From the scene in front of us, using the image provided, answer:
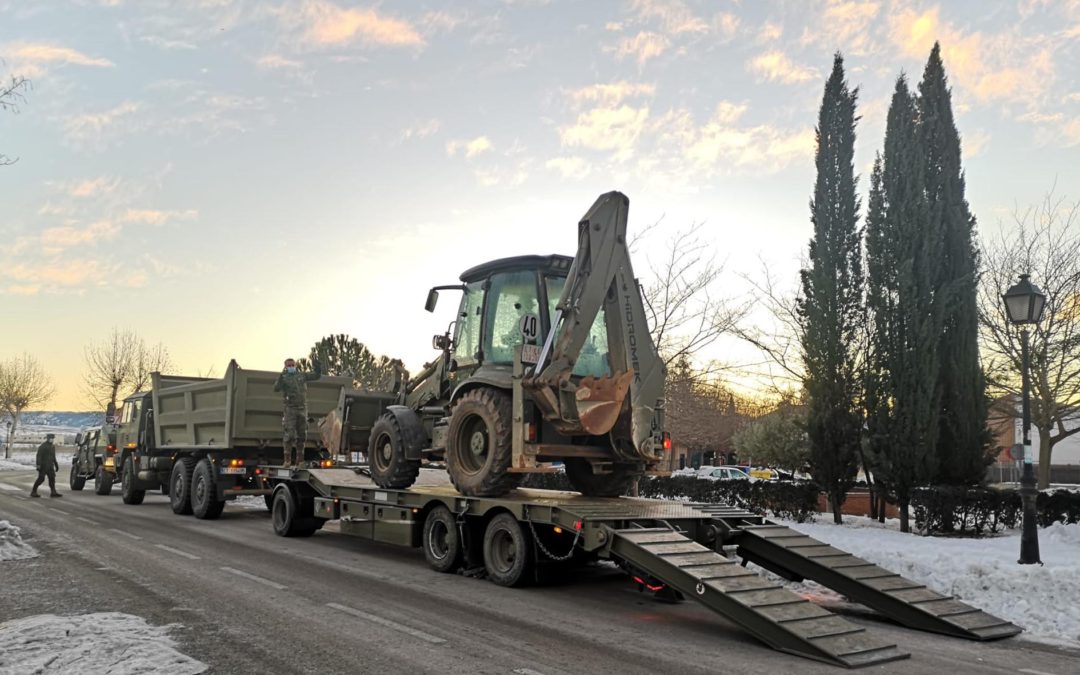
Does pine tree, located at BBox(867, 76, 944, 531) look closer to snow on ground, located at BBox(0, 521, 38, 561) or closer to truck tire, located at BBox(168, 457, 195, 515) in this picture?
truck tire, located at BBox(168, 457, 195, 515)

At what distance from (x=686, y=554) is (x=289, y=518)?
7.76 meters

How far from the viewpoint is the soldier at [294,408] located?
14.1 m

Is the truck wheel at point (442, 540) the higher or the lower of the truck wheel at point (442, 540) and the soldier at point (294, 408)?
the lower

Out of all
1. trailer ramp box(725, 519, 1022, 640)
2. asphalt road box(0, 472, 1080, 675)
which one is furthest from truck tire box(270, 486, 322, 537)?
trailer ramp box(725, 519, 1022, 640)

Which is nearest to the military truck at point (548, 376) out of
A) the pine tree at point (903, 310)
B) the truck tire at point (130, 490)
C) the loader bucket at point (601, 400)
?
the loader bucket at point (601, 400)

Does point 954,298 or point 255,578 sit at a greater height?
point 954,298

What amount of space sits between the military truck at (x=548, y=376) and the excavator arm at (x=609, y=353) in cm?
1

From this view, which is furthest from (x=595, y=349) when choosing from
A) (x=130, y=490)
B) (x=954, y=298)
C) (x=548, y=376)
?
(x=130, y=490)

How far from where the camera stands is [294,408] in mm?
14273

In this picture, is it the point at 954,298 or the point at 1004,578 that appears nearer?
the point at 1004,578

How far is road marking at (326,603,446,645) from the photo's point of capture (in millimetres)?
6348

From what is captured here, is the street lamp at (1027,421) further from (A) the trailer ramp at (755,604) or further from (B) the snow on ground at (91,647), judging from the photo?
(B) the snow on ground at (91,647)

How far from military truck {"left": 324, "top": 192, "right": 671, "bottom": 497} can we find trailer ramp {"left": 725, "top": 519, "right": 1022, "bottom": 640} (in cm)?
164

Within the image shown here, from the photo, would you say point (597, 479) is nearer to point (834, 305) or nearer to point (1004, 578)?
point (1004, 578)
